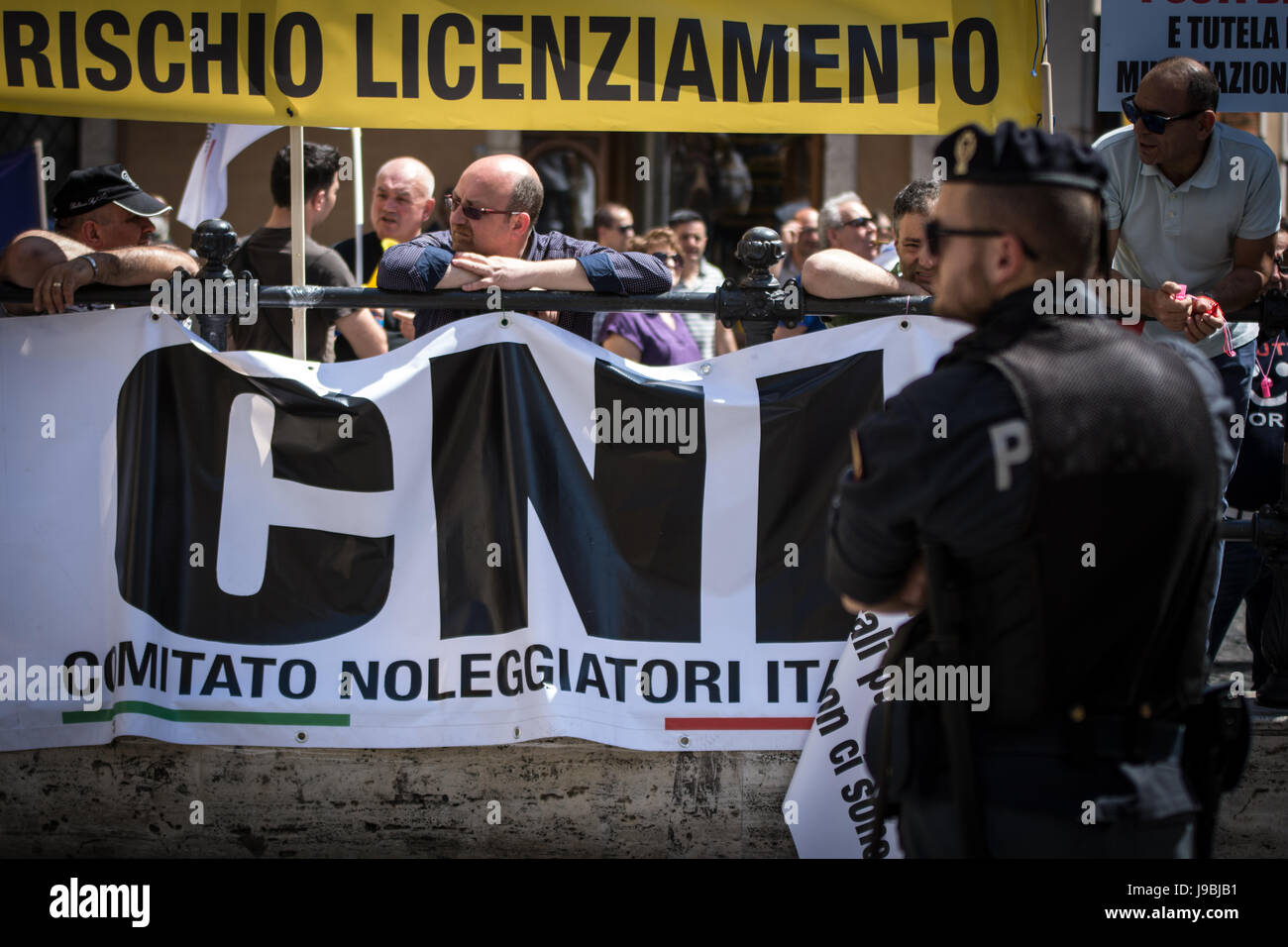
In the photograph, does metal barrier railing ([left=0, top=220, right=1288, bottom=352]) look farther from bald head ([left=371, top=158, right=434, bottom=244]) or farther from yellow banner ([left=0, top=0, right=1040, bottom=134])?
bald head ([left=371, top=158, right=434, bottom=244])

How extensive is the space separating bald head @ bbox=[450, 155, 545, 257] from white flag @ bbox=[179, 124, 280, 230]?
2.49m

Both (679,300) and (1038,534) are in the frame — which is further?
(679,300)

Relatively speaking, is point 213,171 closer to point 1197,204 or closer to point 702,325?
point 702,325

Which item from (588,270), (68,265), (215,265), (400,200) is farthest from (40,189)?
(588,270)

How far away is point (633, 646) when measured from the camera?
410cm

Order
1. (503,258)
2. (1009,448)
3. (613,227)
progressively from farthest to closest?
(613,227), (503,258), (1009,448)

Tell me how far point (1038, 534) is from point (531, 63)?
116 inches

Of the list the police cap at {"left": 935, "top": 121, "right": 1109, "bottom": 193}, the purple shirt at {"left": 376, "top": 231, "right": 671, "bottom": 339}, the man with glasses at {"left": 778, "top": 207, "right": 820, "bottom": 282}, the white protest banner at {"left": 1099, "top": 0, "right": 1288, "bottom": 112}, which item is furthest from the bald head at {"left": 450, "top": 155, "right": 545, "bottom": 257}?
the man with glasses at {"left": 778, "top": 207, "right": 820, "bottom": 282}

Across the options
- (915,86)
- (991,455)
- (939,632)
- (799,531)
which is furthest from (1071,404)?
(915,86)

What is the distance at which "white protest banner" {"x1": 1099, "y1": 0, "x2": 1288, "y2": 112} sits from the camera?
5.06 m

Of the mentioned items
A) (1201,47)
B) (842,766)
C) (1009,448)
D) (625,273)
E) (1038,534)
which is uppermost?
(1201,47)

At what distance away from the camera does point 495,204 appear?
4.58 meters

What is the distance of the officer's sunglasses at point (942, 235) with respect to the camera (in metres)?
2.40
